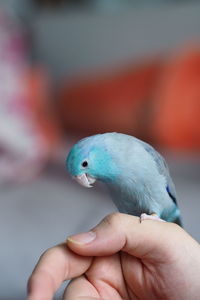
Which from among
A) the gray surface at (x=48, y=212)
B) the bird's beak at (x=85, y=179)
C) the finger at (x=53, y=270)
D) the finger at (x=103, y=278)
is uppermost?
the bird's beak at (x=85, y=179)

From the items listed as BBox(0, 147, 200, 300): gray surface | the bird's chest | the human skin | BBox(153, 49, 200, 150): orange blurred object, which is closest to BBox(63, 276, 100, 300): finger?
the human skin

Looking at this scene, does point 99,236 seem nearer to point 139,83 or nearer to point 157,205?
point 157,205

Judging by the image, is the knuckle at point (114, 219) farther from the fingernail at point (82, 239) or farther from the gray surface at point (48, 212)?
the gray surface at point (48, 212)

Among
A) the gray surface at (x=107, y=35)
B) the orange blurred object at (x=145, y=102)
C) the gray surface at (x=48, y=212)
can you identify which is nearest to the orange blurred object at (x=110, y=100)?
the orange blurred object at (x=145, y=102)

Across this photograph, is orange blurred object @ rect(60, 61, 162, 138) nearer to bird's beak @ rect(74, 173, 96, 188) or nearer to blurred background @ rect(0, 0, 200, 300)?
blurred background @ rect(0, 0, 200, 300)

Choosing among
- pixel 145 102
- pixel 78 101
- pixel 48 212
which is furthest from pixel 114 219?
pixel 78 101

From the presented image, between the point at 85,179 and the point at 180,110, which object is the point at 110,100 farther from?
the point at 85,179

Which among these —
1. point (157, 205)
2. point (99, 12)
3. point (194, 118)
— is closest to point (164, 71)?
point (194, 118)
